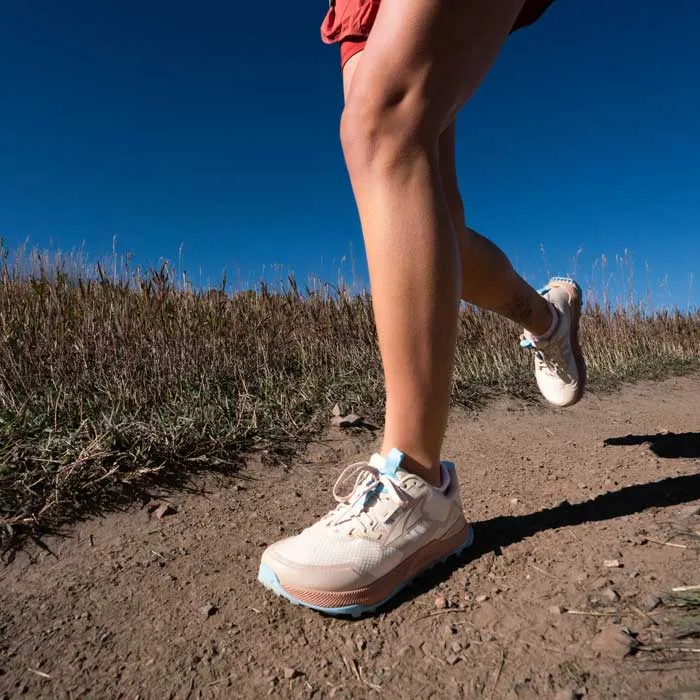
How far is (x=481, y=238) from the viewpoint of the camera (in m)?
1.61

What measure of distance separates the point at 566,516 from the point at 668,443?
0.91 m

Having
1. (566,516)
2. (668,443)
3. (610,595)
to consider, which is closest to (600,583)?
(610,595)

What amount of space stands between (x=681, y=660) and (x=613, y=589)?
23cm

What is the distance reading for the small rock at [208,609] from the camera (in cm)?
106

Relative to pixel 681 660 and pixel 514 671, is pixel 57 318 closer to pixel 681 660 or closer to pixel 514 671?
pixel 514 671

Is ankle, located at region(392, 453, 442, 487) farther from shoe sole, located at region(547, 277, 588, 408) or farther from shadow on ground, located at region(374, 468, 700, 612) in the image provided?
shoe sole, located at region(547, 277, 588, 408)

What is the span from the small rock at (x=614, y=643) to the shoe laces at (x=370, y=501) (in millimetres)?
385

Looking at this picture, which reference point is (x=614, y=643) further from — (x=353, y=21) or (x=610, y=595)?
(x=353, y=21)

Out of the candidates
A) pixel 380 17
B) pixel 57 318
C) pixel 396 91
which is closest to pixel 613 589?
pixel 396 91

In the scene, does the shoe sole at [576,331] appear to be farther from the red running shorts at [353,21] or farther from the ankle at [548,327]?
the red running shorts at [353,21]

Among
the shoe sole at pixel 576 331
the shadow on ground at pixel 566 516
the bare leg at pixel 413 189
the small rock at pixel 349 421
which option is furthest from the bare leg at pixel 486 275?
the small rock at pixel 349 421

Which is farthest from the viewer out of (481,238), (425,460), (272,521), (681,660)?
(481,238)

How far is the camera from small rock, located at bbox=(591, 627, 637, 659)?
0.79 metres

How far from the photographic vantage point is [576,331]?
1.90m
